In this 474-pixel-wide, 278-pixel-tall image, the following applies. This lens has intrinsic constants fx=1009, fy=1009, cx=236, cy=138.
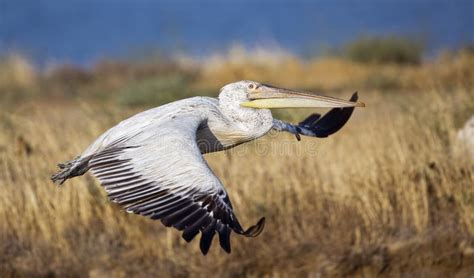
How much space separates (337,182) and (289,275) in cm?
114

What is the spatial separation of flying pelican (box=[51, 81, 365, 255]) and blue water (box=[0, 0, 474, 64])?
21.4m

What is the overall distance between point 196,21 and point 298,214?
174 feet

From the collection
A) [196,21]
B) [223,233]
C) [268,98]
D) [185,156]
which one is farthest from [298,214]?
[196,21]

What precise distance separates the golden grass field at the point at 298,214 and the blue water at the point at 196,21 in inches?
746

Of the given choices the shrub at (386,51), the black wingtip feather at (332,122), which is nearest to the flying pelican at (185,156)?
the black wingtip feather at (332,122)

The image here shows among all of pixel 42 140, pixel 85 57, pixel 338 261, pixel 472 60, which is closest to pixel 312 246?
pixel 338 261

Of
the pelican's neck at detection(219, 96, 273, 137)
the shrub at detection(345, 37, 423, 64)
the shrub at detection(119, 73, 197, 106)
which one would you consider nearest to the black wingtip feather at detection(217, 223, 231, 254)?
the pelican's neck at detection(219, 96, 273, 137)

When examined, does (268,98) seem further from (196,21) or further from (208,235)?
(196,21)

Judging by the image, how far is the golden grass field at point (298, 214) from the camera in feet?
Answer: 31.4

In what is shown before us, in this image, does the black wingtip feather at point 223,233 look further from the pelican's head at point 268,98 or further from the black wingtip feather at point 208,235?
the pelican's head at point 268,98

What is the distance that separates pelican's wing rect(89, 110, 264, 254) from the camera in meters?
6.92

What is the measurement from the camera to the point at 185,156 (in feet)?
23.5

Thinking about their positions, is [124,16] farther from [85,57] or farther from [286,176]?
[286,176]

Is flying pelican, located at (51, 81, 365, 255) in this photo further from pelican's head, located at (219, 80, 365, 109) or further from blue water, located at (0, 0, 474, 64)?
blue water, located at (0, 0, 474, 64)
